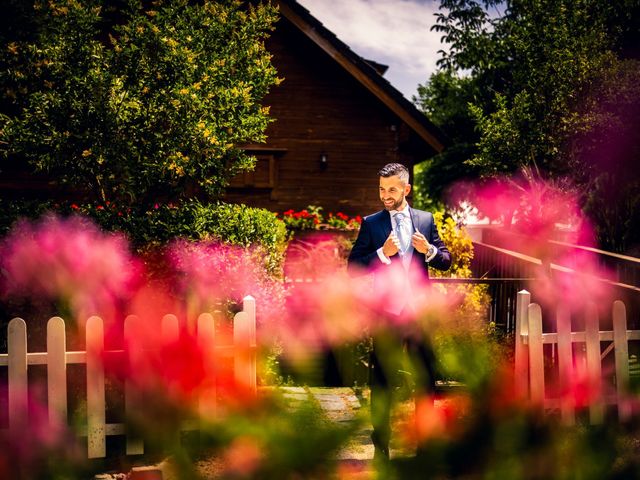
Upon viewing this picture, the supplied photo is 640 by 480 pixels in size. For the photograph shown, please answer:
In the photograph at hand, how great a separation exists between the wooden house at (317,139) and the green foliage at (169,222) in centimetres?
808

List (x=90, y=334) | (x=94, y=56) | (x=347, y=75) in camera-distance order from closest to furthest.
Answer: (x=90, y=334) < (x=94, y=56) < (x=347, y=75)

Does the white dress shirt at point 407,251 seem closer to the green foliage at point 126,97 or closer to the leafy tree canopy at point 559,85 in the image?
the green foliage at point 126,97

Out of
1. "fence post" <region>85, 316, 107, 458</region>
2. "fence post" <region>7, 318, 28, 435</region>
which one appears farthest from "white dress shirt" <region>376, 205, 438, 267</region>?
"fence post" <region>7, 318, 28, 435</region>

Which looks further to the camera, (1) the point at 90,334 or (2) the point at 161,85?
(2) the point at 161,85

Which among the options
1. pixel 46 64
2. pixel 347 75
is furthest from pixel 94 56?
pixel 347 75

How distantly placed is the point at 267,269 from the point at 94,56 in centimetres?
279

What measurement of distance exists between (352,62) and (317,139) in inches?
83.3

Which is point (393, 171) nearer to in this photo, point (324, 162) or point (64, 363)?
point (64, 363)

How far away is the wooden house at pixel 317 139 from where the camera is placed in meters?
14.6

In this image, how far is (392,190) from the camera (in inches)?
170

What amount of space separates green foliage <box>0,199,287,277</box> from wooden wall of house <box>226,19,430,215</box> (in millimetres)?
8183

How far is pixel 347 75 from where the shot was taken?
1455cm

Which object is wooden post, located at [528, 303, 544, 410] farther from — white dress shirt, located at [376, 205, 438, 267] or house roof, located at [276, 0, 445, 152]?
house roof, located at [276, 0, 445, 152]

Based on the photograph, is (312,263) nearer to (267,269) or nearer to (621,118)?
(267,269)
